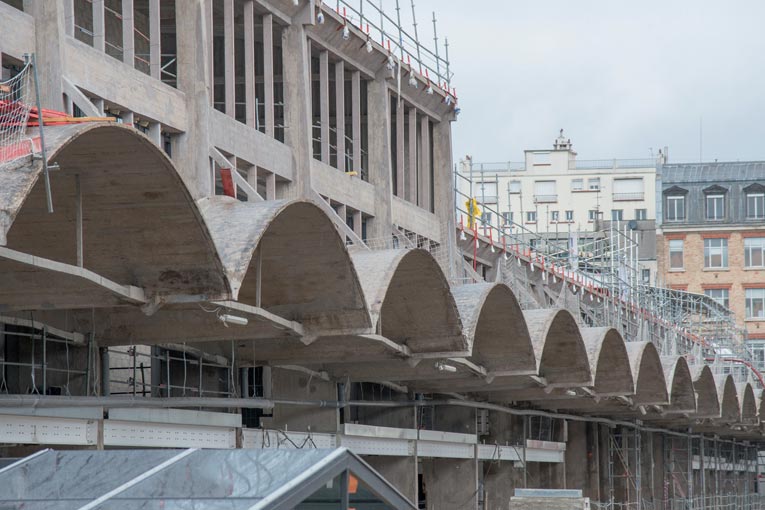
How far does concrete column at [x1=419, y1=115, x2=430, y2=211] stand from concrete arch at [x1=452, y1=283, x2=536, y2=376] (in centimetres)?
1064

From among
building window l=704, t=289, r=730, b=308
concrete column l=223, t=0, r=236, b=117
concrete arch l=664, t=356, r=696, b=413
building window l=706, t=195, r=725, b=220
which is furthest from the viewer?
building window l=706, t=195, r=725, b=220

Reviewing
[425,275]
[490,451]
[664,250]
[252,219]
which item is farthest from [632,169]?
[252,219]

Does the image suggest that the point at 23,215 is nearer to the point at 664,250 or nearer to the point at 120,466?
the point at 120,466

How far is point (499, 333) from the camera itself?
30.9 meters

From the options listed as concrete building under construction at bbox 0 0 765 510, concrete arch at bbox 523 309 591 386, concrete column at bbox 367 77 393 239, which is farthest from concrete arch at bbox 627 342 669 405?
concrete column at bbox 367 77 393 239

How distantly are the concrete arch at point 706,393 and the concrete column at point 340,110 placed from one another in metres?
20.3

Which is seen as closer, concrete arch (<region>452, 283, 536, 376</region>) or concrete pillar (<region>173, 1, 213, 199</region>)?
concrete pillar (<region>173, 1, 213, 199</region>)

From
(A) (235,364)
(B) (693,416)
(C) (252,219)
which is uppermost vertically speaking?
(C) (252,219)

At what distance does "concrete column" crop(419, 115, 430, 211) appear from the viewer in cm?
4188

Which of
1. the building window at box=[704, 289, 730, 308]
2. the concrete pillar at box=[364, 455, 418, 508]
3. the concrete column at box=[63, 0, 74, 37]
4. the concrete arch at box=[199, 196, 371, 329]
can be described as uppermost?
the concrete column at box=[63, 0, 74, 37]

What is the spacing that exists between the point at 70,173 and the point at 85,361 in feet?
21.1

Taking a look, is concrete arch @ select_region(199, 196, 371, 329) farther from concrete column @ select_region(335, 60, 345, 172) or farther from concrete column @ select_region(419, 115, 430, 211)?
concrete column @ select_region(419, 115, 430, 211)

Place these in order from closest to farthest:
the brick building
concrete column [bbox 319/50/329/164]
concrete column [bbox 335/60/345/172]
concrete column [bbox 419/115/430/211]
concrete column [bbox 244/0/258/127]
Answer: concrete column [bbox 244/0/258/127] → concrete column [bbox 319/50/329/164] → concrete column [bbox 335/60/345/172] → concrete column [bbox 419/115/430/211] → the brick building

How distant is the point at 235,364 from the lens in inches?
1011
